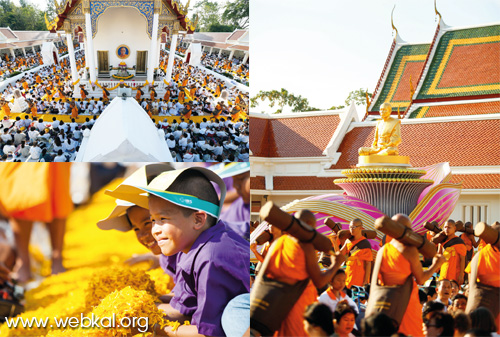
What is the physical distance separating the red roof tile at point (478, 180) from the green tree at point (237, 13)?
19.3 ft

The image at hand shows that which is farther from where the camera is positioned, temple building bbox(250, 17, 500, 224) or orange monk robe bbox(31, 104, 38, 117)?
temple building bbox(250, 17, 500, 224)

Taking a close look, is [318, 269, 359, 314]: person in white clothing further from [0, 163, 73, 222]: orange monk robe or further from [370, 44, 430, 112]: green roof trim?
[370, 44, 430, 112]: green roof trim

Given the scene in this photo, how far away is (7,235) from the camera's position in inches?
201

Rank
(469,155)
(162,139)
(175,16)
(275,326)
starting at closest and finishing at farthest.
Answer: (275,326), (162,139), (175,16), (469,155)

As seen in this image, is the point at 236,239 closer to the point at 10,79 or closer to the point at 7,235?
the point at 7,235

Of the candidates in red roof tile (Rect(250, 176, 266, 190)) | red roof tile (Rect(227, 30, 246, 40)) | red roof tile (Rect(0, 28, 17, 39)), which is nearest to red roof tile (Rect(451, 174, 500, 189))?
red roof tile (Rect(250, 176, 266, 190))

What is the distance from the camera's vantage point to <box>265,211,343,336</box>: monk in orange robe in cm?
397

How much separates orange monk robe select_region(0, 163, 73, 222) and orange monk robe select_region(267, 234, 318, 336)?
1944mm

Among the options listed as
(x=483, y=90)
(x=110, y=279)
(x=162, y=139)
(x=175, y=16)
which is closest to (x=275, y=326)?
(x=110, y=279)

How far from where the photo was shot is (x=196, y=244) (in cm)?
520

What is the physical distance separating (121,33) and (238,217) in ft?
15.3

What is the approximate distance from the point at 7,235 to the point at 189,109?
14.1 feet

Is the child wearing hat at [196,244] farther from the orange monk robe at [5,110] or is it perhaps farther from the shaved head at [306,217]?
the orange monk robe at [5,110]

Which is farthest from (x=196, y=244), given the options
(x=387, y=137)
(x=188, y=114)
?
(x=387, y=137)
